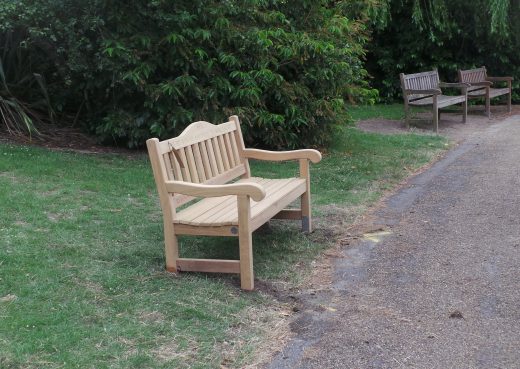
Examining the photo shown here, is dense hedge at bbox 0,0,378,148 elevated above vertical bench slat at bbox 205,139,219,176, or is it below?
above

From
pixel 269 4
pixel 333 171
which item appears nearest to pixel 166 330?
pixel 333 171

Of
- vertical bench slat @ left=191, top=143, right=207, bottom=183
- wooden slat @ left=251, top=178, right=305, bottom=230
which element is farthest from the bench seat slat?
vertical bench slat @ left=191, top=143, right=207, bottom=183

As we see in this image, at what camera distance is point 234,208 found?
527 centimetres

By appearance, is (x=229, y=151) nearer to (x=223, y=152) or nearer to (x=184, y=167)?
(x=223, y=152)

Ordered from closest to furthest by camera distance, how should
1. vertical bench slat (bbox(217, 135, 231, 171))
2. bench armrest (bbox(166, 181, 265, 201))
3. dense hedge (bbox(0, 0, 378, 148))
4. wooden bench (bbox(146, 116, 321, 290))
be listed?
bench armrest (bbox(166, 181, 265, 201)) → wooden bench (bbox(146, 116, 321, 290)) → vertical bench slat (bbox(217, 135, 231, 171)) → dense hedge (bbox(0, 0, 378, 148))

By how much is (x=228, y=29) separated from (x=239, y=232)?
5.26 meters

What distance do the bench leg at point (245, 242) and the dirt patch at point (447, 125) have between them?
27.8 ft

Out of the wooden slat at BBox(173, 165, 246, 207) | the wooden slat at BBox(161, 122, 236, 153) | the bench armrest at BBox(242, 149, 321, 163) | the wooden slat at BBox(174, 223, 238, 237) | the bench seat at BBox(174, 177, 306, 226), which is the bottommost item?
the wooden slat at BBox(174, 223, 238, 237)

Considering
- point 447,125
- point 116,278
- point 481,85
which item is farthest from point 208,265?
point 481,85

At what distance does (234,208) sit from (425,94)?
9.35m

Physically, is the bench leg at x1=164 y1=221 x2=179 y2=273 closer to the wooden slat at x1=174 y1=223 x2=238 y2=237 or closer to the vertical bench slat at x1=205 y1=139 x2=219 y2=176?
the wooden slat at x1=174 y1=223 x2=238 y2=237

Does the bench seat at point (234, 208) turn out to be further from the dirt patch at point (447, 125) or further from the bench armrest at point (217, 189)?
the dirt patch at point (447, 125)

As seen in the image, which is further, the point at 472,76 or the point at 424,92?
the point at 472,76

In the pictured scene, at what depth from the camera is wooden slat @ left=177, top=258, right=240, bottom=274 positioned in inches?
190
